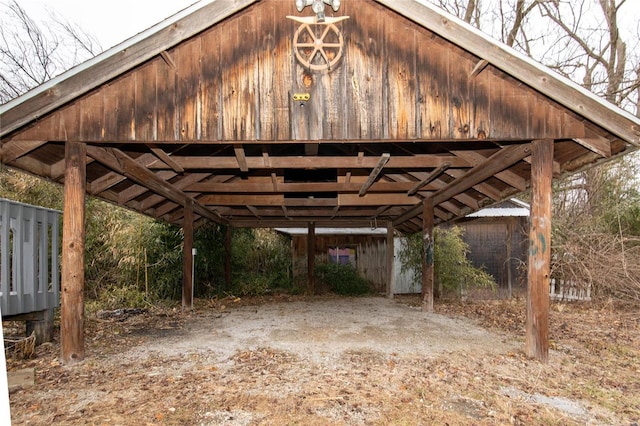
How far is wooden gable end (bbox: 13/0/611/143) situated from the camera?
476 centimetres

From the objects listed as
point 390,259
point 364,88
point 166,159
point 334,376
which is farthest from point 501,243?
point 166,159

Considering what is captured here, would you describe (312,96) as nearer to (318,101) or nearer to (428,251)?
(318,101)

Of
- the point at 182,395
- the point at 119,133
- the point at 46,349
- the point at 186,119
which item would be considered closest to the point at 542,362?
the point at 182,395

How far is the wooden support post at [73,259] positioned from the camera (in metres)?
4.58

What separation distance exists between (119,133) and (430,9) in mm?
3614

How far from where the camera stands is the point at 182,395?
3.63 metres

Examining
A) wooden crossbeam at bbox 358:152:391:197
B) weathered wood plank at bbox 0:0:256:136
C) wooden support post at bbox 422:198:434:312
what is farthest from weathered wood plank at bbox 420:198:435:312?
weathered wood plank at bbox 0:0:256:136

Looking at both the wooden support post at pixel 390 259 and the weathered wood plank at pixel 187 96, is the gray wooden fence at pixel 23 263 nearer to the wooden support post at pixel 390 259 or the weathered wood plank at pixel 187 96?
the weathered wood plank at pixel 187 96

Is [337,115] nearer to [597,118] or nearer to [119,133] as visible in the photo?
[119,133]

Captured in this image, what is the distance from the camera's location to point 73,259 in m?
4.62


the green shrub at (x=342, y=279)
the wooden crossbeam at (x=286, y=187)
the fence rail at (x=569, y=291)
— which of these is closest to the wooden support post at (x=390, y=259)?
the green shrub at (x=342, y=279)

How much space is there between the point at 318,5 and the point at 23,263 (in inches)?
185

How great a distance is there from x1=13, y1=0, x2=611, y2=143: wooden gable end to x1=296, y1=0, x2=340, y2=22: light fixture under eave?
148mm

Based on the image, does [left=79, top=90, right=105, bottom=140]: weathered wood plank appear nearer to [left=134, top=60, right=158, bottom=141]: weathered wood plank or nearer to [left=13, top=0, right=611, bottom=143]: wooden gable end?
[left=13, top=0, right=611, bottom=143]: wooden gable end
